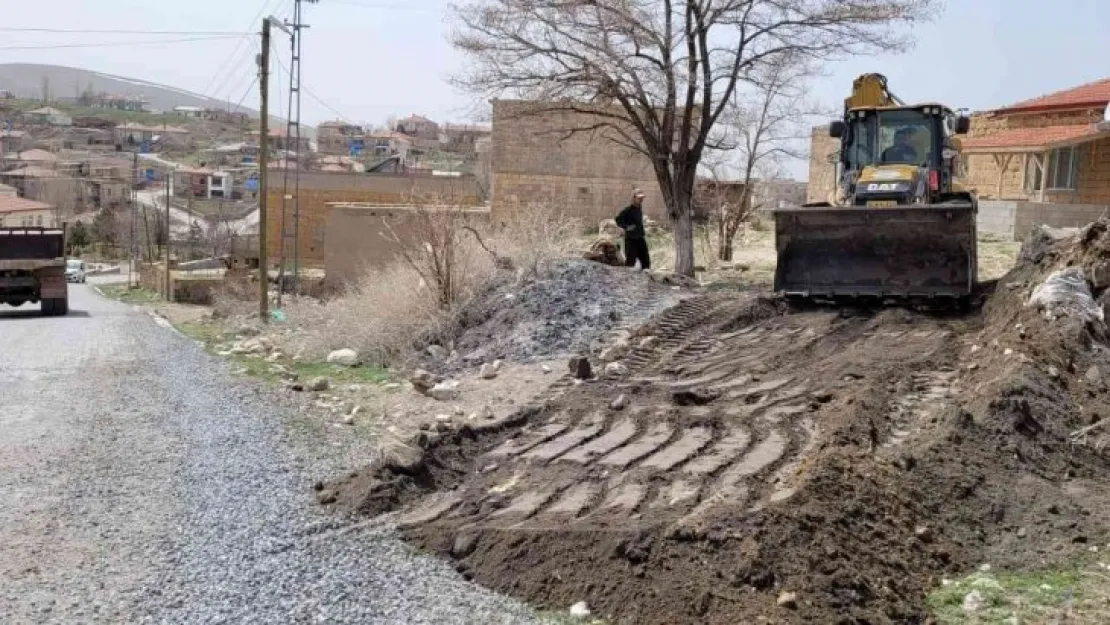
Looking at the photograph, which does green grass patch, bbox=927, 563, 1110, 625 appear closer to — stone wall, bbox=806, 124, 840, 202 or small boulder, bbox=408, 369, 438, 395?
small boulder, bbox=408, 369, 438, 395

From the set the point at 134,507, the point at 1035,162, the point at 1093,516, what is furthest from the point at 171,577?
the point at 1035,162

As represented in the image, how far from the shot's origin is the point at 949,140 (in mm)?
14859

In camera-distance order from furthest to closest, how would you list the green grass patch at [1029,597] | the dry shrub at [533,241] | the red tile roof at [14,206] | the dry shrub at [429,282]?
the red tile roof at [14,206] < the dry shrub at [533,241] < the dry shrub at [429,282] < the green grass patch at [1029,597]

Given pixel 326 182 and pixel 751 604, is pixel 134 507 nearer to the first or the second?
pixel 751 604

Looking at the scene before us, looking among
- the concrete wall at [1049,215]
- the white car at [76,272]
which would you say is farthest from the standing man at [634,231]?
the white car at [76,272]

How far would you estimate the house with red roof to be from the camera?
85.3 ft

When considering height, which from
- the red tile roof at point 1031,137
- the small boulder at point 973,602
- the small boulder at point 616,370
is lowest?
the small boulder at point 973,602

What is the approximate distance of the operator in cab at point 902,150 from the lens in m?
14.9

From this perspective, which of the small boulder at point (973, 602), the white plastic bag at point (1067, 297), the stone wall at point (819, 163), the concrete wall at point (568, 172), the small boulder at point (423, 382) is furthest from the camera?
the stone wall at point (819, 163)

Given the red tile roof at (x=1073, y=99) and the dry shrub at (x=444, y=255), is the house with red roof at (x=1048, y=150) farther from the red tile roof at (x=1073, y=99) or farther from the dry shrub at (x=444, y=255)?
the dry shrub at (x=444, y=255)

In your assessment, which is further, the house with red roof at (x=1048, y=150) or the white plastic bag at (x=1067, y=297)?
the house with red roof at (x=1048, y=150)

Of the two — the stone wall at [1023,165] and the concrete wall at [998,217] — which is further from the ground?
the stone wall at [1023,165]

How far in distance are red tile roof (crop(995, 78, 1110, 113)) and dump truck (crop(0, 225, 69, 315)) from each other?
2529 centimetres

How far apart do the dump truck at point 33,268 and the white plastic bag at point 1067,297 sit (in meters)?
24.1
